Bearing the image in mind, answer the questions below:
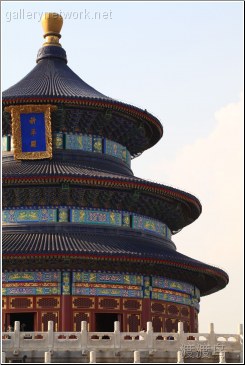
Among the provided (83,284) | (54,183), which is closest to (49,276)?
(83,284)


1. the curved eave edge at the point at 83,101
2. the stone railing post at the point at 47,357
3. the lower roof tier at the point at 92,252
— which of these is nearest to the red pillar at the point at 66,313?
the lower roof tier at the point at 92,252

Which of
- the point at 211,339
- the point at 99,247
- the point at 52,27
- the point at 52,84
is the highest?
the point at 52,27

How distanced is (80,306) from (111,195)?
230 inches

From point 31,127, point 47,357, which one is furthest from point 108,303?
point 47,357

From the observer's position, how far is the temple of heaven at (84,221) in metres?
37.6

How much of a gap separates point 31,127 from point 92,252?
8597mm

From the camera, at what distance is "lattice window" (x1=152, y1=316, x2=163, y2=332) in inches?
1529

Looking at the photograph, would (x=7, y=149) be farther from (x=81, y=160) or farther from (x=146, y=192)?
(x=146, y=192)

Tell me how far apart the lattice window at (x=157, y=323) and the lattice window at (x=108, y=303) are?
1.97 metres

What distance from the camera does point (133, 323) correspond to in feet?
126

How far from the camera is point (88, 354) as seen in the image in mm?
29516

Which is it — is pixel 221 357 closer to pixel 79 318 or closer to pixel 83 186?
pixel 79 318

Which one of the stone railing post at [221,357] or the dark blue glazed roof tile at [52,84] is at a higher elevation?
the dark blue glazed roof tile at [52,84]

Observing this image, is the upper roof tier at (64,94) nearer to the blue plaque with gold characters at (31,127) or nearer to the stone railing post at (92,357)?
the blue plaque with gold characters at (31,127)
